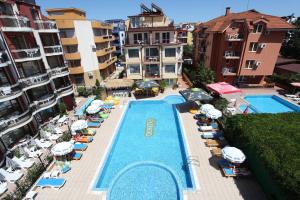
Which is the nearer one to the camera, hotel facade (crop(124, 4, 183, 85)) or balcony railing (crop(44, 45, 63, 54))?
balcony railing (crop(44, 45, 63, 54))

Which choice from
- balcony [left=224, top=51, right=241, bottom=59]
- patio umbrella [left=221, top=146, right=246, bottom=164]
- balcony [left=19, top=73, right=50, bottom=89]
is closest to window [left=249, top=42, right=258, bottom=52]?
balcony [left=224, top=51, right=241, bottom=59]

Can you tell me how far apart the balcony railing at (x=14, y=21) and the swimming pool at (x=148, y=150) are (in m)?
16.7

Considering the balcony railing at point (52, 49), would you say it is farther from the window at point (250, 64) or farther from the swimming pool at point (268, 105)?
the window at point (250, 64)

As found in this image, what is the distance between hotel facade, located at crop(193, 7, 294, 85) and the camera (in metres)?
29.6

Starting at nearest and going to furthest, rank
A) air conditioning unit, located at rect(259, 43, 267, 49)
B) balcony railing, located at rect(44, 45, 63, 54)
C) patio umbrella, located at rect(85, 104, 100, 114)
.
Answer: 1. patio umbrella, located at rect(85, 104, 100, 114)
2. balcony railing, located at rect(44, 45, 63, 54)
3. air conditioning unit, located at rect(259, 43, 267, 49)

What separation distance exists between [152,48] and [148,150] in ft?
72.8

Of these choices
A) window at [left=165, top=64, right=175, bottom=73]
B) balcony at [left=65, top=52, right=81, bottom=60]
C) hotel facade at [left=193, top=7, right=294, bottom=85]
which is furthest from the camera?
window at [left=165, top=64, right=175, bottom=73]

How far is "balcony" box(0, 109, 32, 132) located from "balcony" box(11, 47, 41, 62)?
20.3 feet

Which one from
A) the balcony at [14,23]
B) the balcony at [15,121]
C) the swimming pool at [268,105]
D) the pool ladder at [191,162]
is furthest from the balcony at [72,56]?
the swimming pool at [268,105]

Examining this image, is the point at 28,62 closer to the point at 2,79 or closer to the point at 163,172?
the point at 2,79

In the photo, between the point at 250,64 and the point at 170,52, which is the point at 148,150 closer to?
the point at 170,52

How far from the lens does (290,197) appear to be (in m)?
9.59

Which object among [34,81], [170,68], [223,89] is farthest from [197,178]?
[170,68]

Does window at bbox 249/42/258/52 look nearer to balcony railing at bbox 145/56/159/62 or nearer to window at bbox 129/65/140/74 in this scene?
balcony railing at bbox 145/56/159/62
